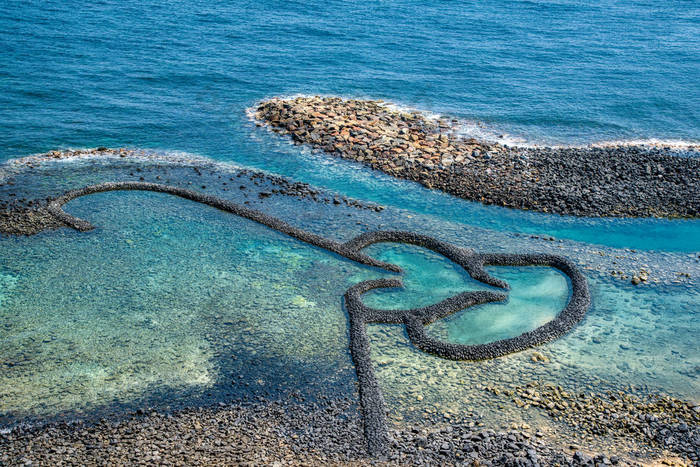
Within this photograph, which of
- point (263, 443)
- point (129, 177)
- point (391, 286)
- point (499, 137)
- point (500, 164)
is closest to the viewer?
point (263, 443)

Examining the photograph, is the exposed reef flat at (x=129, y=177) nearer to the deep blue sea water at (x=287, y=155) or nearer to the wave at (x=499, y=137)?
the deep blue sea water at (x=287, y=155)

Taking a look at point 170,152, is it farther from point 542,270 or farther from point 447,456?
point 447,456

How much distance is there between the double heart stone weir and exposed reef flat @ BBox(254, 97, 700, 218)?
6718mm

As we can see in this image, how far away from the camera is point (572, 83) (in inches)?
2324

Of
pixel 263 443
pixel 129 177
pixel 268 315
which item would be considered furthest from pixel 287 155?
pixel 263 443

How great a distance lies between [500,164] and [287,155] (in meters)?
14.6

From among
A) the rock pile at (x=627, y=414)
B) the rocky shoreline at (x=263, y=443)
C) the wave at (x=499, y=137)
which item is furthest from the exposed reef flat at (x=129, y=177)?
the rock pile at (x=627, y=414)

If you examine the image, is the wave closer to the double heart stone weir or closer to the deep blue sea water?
the deep blue sea water

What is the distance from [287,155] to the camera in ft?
140

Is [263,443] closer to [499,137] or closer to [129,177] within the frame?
[129,177]

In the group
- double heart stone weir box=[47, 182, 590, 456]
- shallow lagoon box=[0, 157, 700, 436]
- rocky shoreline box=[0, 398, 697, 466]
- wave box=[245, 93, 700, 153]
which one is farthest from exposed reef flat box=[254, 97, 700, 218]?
rocky shoreline box=[0, 398, 697, 466]

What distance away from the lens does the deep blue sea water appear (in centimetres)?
2442

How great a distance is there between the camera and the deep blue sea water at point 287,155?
24422mm

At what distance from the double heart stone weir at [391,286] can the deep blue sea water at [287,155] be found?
0.72 metres
